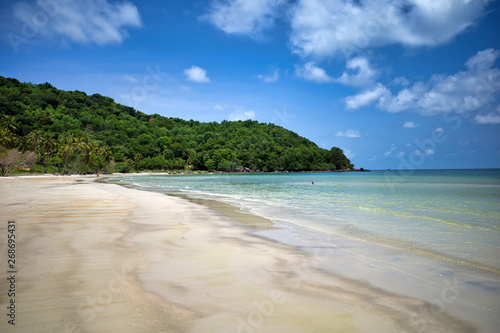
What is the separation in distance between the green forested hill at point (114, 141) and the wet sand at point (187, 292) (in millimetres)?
92658

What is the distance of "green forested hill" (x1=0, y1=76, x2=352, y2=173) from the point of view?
94.7 metres

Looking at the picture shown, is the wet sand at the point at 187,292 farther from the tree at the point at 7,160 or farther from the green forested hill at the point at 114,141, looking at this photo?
the green forested hill at the point at 114,141

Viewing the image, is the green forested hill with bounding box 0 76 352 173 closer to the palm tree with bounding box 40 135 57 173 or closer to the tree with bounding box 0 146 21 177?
the palm tree with bounding box 40 135 57 173

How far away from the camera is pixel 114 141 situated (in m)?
147

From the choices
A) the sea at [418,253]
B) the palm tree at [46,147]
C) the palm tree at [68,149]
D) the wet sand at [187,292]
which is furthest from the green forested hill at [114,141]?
the sea at [418,253]

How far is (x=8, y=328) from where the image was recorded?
3.27 metres

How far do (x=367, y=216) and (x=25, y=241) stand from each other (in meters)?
13.6

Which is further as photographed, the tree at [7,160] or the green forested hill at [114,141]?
the green forested hill at [114,141]

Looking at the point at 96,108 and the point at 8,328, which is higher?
the point at 96,108

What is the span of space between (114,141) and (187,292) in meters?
161

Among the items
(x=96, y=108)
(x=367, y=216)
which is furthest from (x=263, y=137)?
(x=367, y=216)

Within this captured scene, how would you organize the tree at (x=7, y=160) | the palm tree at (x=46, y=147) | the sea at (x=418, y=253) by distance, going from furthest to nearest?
the palm tree at (x=46, y=147) < the tree at (x=7, y=160) < the sea at (x=418, y=253)

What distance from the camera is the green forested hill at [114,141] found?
9469cm

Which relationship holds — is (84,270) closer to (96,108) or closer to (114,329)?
(114,329)
